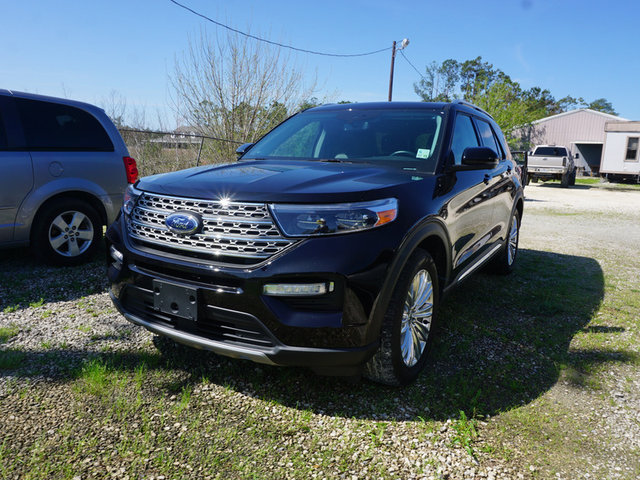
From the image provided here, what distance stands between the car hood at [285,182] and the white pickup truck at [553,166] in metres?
22.5

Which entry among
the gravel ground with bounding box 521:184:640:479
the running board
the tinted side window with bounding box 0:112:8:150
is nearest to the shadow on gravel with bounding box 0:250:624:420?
the gravel ground with bounding box 521:184:640:479

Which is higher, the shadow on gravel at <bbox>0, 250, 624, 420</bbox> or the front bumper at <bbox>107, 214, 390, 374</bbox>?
the front bumper at <bbox>107, 214, 390, 374</bbox>

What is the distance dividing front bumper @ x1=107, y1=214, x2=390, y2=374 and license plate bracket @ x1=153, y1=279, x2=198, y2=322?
0.05 ft

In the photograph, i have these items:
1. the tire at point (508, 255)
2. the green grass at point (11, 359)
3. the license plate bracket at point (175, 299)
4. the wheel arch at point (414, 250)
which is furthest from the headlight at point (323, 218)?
the tire at point (508, 255)

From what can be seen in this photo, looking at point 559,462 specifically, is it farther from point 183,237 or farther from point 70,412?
point 70,412

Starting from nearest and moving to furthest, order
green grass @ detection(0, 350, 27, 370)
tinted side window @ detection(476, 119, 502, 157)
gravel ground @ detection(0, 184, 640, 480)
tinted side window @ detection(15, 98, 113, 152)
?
gravel ground @ detection(0, 184, 640, 480)
green grass @ detection(0, 350, 27, 370)
tinted side window @ detection(476, 119, 502, 157)
tinted side window @ detection(15, 98, 113, 152)

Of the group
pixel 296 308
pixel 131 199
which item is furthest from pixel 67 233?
pixel 296 308

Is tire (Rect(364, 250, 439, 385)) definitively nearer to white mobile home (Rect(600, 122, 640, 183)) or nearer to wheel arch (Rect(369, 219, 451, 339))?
wheel arch (Rect(369, 219, 451, 339))

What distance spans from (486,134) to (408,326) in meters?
2.66

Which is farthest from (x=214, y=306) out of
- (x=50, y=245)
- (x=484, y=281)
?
(x=484, y=281)

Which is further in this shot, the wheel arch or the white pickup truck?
the white pickup truck

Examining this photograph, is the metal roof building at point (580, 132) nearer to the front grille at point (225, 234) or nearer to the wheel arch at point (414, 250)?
the wheel arch at point (414, 250)

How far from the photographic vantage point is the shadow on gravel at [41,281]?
163 inches

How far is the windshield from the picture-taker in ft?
10.9
